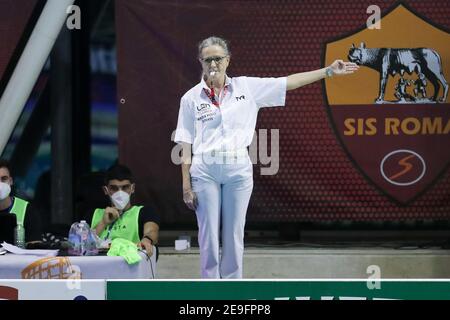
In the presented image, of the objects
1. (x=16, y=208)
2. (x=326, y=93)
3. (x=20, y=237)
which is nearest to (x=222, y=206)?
(x=20, y=237)

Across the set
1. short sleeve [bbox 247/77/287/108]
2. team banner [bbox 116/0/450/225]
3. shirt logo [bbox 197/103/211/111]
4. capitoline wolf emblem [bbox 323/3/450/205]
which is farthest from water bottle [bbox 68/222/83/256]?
capitoline wolf emblem [bbox 323/3/450/205]

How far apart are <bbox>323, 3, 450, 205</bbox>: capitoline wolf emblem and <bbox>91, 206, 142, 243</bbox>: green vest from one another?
2.22 metres

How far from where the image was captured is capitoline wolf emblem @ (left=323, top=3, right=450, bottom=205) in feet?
29.8

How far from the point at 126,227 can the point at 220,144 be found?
36.9 inches

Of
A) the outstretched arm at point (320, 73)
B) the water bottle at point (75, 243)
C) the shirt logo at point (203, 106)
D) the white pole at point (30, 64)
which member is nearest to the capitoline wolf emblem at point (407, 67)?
the outstretched arm at point (320, 73)

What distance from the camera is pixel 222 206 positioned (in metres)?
7.32

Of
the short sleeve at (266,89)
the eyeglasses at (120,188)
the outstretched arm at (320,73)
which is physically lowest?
the eyeglasses at (120,188)

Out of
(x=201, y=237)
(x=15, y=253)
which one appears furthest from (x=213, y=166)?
(x=15, y=253)

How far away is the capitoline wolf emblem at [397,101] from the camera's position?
908cm

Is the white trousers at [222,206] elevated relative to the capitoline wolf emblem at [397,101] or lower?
lower

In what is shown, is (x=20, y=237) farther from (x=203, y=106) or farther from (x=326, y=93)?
(x=326, y=93)

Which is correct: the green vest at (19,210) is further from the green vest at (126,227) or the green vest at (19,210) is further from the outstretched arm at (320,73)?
the outstretched arm at (320,73)

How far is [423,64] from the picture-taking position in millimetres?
9078
